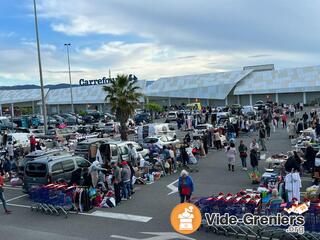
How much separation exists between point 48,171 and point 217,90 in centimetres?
6461

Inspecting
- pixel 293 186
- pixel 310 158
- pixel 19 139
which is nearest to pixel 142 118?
pixel 19 139

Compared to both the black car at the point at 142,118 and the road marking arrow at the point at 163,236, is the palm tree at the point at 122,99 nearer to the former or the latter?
the black car at the point at 142,118

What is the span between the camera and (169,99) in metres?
82.7

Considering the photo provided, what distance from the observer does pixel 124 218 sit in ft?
41.5

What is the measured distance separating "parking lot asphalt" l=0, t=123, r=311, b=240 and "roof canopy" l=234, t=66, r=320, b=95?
5633 centimetres

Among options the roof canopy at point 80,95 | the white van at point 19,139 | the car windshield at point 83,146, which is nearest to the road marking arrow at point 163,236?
the car windshield at point 83,146

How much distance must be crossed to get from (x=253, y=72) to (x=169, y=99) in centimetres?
1762

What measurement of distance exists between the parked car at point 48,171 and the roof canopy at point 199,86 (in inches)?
2465

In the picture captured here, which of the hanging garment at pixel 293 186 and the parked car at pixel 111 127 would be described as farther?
the parked car at pixel 111 127

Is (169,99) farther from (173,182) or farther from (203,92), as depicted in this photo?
(173,182)

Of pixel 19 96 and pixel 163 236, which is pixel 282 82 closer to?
pixel 19 96

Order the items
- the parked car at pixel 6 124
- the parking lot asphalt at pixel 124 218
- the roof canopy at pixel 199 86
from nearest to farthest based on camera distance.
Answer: the parking lot asphalt at pixel 124 218
the parked car at pixel 6 124
the roof canopy at pixel 199 86

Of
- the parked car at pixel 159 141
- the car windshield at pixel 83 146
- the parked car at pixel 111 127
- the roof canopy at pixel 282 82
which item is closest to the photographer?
the car windshield at pixel 83 146

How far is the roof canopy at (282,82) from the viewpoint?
2781 inches
